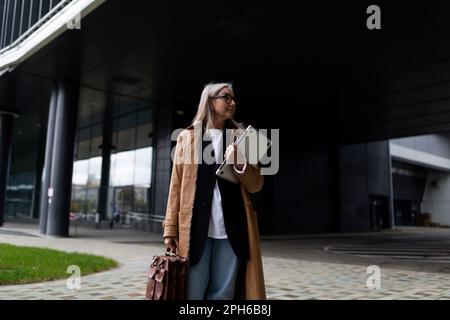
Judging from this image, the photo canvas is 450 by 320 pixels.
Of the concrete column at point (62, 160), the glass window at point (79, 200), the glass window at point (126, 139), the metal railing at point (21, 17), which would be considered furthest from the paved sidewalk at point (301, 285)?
the glass window at point (79, 200)

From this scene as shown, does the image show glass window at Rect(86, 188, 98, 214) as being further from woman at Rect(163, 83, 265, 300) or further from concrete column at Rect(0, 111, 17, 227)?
woman at Rect(163, 83, 265, 300)

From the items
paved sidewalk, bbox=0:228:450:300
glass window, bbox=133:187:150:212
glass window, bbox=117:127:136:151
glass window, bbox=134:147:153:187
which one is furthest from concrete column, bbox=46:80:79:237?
paved sidewalk, bbox=0:228:450:300

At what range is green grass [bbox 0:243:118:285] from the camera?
22.0 ft

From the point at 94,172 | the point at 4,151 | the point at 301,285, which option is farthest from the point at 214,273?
the point at 94,172

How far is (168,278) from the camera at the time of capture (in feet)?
8.04

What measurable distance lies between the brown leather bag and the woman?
0.08m

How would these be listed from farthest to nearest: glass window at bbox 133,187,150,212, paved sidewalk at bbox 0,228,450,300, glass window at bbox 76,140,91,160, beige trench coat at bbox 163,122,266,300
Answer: glass window at bbox 76,140,91,160 → glass window at bbox 133,187,150,212 → paved sidewalk at bbox 0,228,450,300 → beige trench coat at bbox 163,122,266,300

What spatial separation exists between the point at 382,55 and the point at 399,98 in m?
6.67

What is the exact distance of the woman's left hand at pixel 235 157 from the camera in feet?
8.54

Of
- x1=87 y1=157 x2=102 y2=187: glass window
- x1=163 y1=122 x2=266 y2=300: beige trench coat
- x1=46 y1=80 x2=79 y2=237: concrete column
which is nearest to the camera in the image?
x1=163 y1=122 x2=266 y2=300: beige trench coat

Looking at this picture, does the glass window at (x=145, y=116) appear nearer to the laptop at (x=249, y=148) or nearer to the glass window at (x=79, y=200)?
the glass window at (x=79, y=200)

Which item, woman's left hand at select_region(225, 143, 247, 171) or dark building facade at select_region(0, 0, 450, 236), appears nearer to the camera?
woman's left hand at select_region(225, 143, 247, 171)

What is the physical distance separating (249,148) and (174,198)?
1.84ft
